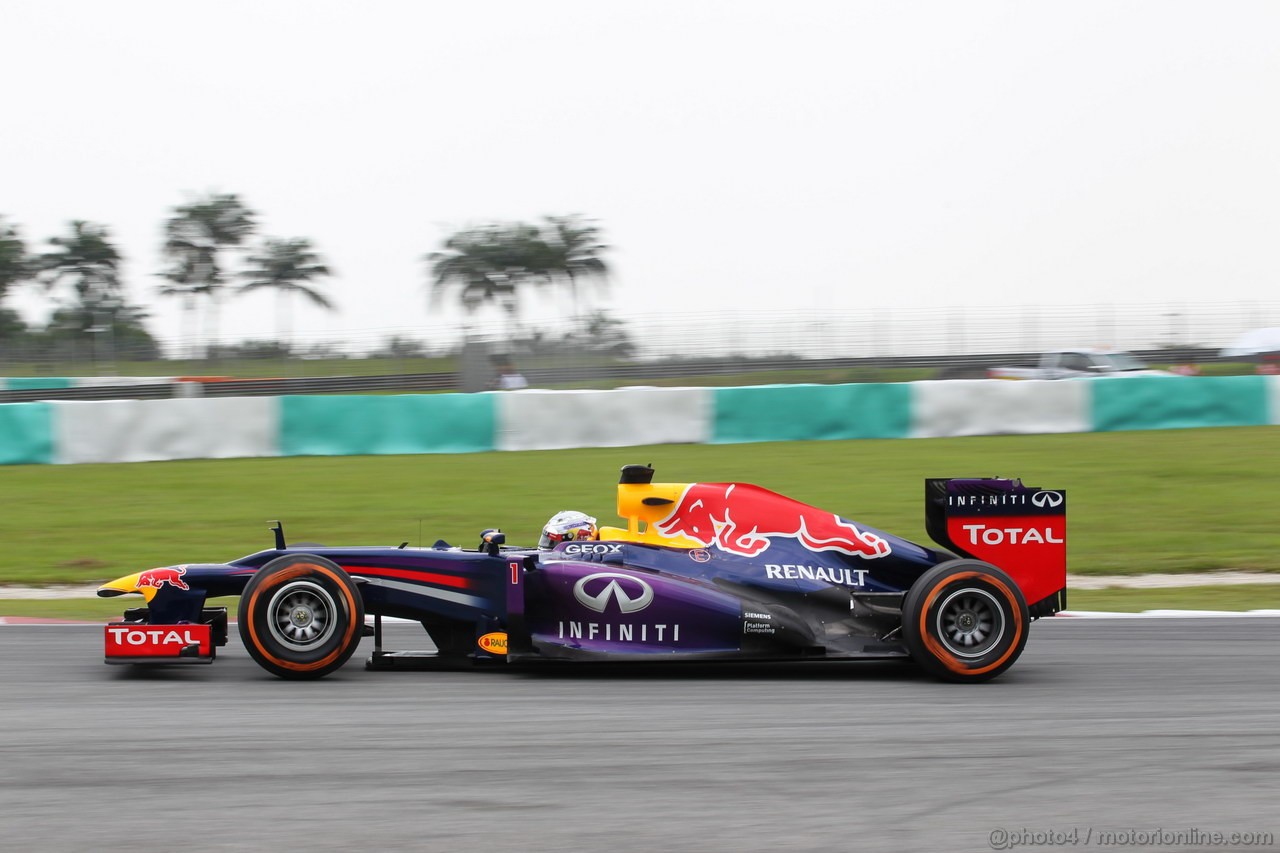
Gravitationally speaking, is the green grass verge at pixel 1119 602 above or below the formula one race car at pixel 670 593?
below

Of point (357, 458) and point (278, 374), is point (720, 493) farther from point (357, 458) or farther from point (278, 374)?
point (278, 374)

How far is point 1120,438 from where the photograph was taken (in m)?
16.9

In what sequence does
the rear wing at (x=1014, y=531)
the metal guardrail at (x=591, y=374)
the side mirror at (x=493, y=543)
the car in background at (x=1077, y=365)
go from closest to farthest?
1. the side mirror at (x=493, y=543)
2. the rear wing at (x=1014, y=531)
3. the metal guardrail at (x=591, y=374)
4. the car in background at (x=1077, y=365)

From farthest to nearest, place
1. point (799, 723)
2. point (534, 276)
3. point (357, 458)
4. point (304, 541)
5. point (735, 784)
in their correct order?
point (534, 276) < point (357, 458) < point (304, 541) < point (799, 723) < point (735, 784)

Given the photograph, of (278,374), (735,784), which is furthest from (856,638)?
(278,374)

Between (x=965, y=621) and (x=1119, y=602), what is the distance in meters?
3.54

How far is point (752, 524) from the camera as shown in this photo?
21.5ft

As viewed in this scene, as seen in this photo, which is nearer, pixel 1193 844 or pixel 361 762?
pixel 1193 844

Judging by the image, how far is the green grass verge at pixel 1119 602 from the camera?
8.82 metres

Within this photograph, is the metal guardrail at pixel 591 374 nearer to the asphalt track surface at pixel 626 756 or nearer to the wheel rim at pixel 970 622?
the asphalt track surface at pixel 626 756

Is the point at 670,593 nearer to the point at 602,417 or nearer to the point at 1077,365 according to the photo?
the point at 602,417

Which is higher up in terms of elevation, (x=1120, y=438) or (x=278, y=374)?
(x=278, y=374)

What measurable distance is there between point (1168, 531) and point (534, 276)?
3483 cm

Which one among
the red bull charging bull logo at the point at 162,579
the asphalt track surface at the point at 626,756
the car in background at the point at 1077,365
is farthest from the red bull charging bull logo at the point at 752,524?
the car in background at the point at 1077,365
